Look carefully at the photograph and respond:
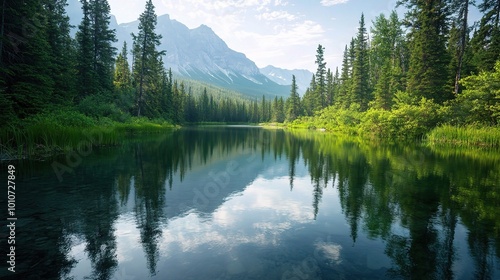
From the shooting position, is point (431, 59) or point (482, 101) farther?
point (431, 59)

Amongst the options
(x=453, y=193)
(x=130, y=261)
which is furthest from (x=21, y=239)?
(x=453, y=193)

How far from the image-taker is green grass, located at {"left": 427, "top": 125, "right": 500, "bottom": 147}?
22891mm

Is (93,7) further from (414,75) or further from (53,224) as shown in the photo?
(414,75)

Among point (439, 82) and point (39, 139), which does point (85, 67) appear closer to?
point (39, 139)

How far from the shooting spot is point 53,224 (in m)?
6.61

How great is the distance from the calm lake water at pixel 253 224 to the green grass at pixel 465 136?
12.4m

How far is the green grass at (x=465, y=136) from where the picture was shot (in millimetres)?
22891

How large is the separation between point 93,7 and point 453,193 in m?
44.8

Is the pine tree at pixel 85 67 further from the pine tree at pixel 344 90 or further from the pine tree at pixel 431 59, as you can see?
the pine tree at pixel 344 90

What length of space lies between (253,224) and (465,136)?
26073 millimetres

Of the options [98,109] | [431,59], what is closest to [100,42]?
[98,109]

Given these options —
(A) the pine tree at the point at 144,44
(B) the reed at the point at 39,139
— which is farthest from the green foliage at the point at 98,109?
(B) the reed at the point at 39,139

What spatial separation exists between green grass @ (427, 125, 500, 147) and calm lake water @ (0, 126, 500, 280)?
12413 millimetres

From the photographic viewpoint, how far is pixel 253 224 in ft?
24.0
